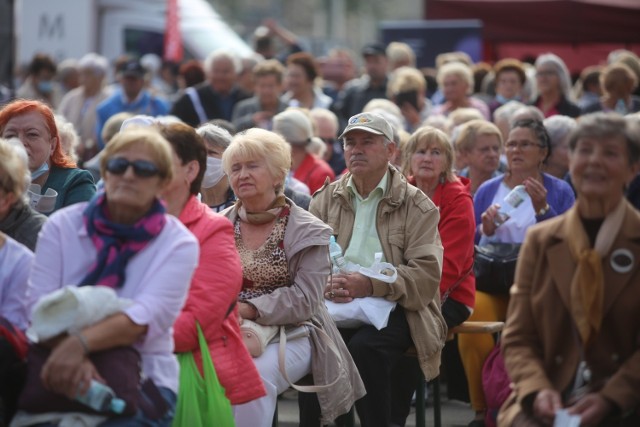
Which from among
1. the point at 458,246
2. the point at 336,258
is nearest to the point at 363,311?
the point at 336,258

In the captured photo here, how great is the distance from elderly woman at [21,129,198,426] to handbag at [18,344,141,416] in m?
0.04

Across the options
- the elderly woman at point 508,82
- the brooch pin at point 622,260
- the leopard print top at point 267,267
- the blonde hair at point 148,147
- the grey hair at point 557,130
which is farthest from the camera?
the elderly woman at point 508,82

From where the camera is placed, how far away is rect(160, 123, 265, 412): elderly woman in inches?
195

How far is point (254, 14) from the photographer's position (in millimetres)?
56500

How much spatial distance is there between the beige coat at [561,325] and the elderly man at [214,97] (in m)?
8.53

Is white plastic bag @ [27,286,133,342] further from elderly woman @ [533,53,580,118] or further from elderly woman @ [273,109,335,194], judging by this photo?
elderly woman @ [533,53,580,118]

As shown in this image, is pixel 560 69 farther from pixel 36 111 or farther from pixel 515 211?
pixel 36 111

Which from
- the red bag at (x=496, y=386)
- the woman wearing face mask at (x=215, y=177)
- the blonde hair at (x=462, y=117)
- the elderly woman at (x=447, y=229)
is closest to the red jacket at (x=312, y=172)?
the blonde hair at (x=462, y=117)

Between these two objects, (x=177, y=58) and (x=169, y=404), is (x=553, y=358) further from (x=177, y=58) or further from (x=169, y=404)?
(x=177, y=58)

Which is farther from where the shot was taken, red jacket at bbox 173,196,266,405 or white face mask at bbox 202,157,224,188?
white face mask at bbox 202,157,224,188

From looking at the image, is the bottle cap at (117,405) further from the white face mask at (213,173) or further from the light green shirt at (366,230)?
the white face mask at (213,173)

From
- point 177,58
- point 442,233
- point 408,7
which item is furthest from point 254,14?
point 442,233

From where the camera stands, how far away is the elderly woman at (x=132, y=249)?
14.3 ft

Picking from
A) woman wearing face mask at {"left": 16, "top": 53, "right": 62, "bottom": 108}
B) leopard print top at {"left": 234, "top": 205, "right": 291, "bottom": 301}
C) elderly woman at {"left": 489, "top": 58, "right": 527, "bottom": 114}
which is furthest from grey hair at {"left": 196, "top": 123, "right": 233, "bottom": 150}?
woman wearing face mask at {"left": 16, "top": 53, "right": 62, "bottom": 108}
